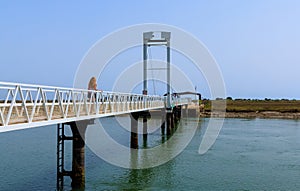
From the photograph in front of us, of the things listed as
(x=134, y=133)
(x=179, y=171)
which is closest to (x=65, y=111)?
(x=179, y=171)

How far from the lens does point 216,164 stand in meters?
23.7

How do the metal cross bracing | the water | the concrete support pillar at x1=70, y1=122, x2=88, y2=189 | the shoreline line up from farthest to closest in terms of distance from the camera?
the shoreline → the water → the concrete support pillar at x1=70, y1=122, x2=88, y2=189 → the metal cross bracing

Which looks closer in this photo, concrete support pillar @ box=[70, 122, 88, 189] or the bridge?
the bridge

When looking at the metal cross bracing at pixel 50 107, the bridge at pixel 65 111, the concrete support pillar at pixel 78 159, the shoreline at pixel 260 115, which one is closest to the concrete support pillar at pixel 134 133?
the bridge at pixel 65 111

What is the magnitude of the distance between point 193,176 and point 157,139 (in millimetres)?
17009

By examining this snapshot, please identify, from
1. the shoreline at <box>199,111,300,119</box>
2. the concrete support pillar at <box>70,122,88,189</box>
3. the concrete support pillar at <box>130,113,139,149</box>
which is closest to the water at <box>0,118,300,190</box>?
the concrete support pillar at <box>70,122,88,189</box>

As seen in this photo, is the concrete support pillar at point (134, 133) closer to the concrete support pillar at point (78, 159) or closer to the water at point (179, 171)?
the water at point (179, 171)

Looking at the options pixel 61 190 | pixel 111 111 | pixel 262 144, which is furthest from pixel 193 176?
pixel 262 144

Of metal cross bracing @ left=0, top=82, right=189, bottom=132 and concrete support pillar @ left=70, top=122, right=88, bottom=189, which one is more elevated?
metal cross bracing @ left=0, top=82, right=189, bottom=132

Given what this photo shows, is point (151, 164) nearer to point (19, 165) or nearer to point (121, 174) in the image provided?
point (121, 174)

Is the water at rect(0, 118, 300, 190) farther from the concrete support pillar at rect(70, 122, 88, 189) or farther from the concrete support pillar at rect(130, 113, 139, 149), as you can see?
the concrete support pillar at rect(130, 113, 139, 149)

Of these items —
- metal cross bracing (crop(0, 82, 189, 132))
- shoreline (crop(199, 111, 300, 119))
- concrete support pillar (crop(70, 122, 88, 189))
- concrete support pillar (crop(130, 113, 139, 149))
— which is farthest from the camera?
shoreline (crop(199, 111, 300, 119))

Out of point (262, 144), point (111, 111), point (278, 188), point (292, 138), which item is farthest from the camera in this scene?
point (292, 138)

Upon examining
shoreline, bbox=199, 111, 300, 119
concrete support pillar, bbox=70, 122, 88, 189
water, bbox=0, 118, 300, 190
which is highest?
shoreline, bbox=199, 111, 300, 119
